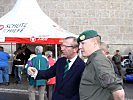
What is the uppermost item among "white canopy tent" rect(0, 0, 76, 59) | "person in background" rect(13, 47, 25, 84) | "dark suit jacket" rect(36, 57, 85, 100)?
"white canopy tent" rect(0, 0, 76, 59)

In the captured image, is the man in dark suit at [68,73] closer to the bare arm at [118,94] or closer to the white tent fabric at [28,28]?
the bare arm at [118,94]

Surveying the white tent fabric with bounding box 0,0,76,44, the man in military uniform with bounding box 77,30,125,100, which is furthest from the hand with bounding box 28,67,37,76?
the white tent fabric with bounding box 0,0,76,44

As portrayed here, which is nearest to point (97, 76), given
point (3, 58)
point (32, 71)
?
point (32, 71)

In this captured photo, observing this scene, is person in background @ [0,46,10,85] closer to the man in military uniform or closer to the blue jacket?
the blue jacket

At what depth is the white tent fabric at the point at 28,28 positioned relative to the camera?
1296 centimetres

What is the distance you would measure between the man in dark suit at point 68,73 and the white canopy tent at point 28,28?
808 centimetres

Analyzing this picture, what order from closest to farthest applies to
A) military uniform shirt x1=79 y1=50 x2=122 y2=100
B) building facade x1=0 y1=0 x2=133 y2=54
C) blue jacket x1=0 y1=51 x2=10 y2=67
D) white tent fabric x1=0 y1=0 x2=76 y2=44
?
military uniform shirt x1=79 y1=50 x2=122 y2=100
white tent fabric x1=0 y1=0 x2=76 y2=44
blue jacket x1=0 y1=51 x2=10 y2=67
building facade x1=0 y1=0 x2=133 y2=54

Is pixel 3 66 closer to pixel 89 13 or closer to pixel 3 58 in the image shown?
pixel 3 58

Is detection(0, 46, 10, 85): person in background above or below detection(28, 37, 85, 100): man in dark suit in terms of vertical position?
below

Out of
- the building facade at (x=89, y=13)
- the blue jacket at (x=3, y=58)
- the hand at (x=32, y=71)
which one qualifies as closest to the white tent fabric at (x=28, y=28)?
the blue jacket at (x=3, y=58)

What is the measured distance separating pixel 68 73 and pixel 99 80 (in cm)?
114

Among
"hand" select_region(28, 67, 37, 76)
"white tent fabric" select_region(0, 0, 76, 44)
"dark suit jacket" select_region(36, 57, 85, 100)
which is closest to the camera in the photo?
"dark suit jacket" select_region(36, 57, 85, 100)

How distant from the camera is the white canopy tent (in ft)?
42.5

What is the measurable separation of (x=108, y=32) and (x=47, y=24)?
12084 mm
